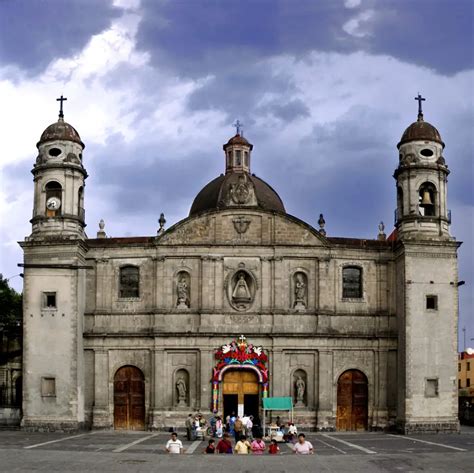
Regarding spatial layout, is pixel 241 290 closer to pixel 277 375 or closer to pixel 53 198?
pixel 277 375

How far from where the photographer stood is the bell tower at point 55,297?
55.6 m

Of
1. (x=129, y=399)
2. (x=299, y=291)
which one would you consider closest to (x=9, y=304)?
(x=129, y=399)

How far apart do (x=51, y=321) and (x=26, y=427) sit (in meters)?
5.79

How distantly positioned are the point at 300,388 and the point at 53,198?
17.4 meters

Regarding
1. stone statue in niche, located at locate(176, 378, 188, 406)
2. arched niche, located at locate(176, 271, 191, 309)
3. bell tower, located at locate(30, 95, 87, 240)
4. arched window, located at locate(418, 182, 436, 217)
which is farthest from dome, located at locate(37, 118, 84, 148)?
arched window, located at locate(418, 182, 436, 217)

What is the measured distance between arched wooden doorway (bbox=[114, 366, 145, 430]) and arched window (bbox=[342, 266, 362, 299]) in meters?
12.4

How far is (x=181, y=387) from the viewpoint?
56938mm

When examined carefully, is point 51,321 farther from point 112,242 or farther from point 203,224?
point 203,224

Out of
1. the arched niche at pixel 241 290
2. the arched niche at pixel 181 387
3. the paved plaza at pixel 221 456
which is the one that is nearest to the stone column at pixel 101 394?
the arched niche at pixel 181 387

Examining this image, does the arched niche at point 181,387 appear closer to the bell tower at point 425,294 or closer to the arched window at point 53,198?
the arched window at point 53,198

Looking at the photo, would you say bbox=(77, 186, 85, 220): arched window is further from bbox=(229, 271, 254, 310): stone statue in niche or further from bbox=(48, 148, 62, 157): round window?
bbox=(229, 271, 254, 310): stone statue in niche

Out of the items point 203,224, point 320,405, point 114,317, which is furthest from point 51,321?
point 320,405

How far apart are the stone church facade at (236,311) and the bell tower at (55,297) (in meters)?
0.07

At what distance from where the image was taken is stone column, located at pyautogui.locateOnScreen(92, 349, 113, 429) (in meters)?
56.8
